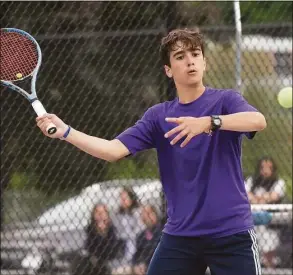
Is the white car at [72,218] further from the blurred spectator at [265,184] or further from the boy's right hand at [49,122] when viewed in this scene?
the boy's right hand at [49,122]

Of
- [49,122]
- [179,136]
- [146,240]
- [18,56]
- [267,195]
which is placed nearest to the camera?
[179,136]

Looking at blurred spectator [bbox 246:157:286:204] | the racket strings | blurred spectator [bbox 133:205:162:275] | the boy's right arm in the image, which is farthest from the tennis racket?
blurred spectator [bbox 246:157:286:204]

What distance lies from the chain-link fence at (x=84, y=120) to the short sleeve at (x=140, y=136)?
78.6 inches

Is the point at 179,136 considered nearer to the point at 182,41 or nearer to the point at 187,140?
the point at 187,140

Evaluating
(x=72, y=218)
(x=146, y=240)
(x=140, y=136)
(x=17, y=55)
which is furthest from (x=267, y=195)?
(x=140, y=136)

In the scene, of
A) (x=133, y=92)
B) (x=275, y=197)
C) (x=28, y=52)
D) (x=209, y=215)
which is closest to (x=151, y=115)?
(x=209, y=215)

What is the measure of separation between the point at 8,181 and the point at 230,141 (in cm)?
→ 252

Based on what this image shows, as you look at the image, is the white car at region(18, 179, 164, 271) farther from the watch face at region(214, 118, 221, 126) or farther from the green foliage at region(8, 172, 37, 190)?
the watch face at region(214, 118, 221, 126)

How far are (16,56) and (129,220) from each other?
189 centimetres

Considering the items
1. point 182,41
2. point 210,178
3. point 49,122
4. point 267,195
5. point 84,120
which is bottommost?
point 267,195

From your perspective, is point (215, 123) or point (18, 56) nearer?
point (215, 123)

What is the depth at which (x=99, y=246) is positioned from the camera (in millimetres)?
5809

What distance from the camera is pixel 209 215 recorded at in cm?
354

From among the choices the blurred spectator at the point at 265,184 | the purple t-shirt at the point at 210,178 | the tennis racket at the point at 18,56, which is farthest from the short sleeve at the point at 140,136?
the blurred spectator at the point at 265,184
